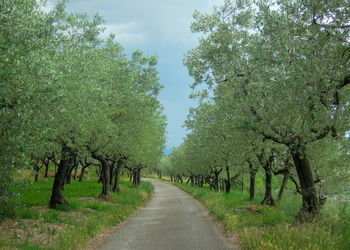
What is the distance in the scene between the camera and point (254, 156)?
78.0 ft

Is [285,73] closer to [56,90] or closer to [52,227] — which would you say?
[56,90]

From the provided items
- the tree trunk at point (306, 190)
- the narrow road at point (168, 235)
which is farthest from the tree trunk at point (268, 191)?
the tree trunk at point (306, 190)

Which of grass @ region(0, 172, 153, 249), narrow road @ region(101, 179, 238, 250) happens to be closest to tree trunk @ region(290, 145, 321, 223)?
narrow road @ region(101, 179, 238, 250)

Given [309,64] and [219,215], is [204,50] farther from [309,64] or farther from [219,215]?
[219,215]

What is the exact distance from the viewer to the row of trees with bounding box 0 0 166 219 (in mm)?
7855

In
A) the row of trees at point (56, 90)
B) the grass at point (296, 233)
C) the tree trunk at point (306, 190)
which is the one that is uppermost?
the row of trees at point (56, 90)

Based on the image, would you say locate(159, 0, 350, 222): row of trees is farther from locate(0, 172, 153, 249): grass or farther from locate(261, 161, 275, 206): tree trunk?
locate(0, 172, 153, 249): grass

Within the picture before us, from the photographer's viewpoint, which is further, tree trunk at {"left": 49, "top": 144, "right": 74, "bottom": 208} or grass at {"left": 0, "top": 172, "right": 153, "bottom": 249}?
tree trunk at {"left": 49, "top": 144, "right": 74, "bottom": 208}

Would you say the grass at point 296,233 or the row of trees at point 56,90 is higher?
the row of trees at point 56,90

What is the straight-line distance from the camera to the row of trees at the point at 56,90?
7.86 metres

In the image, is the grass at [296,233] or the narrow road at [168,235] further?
the narrow road at [168,235]

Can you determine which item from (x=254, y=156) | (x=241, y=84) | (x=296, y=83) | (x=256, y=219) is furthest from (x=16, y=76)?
(x=254, y=156)

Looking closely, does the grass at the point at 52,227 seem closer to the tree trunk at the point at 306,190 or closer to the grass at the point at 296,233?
the grass at the point at 296,233

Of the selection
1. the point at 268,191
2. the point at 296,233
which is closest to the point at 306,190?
the point at 296,233
